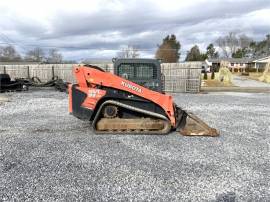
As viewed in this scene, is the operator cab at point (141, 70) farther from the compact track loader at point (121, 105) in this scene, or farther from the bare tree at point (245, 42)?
the bare tree at point (245, 42)

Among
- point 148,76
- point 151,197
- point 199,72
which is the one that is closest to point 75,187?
point 151,197

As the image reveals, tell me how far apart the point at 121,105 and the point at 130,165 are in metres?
2.88

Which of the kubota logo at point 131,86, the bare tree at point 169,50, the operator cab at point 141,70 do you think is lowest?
the kubota logo at point 131,86

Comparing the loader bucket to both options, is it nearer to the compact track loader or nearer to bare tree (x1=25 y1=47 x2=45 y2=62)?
the compact track loader

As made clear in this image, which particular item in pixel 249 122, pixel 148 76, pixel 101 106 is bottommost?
pixel 249 122

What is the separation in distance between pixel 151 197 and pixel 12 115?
861cm

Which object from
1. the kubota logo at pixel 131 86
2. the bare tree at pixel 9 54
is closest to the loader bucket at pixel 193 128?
the kubota logo at pixel 131 86

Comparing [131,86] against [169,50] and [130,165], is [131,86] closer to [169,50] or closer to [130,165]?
[130,165]

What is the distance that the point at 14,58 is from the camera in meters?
85.8

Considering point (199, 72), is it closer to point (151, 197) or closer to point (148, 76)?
point (148, 76)

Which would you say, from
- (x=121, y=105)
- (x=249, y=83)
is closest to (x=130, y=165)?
(x=121, y=105)

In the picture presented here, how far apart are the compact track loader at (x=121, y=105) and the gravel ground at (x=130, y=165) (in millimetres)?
351

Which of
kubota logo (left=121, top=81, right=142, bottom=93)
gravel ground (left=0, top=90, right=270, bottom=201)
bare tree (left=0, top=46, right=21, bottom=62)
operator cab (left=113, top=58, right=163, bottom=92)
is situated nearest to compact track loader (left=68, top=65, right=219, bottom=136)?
kubota logo (left=121, top=81, right=142, bottom=93)

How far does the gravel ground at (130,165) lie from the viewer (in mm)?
4889
